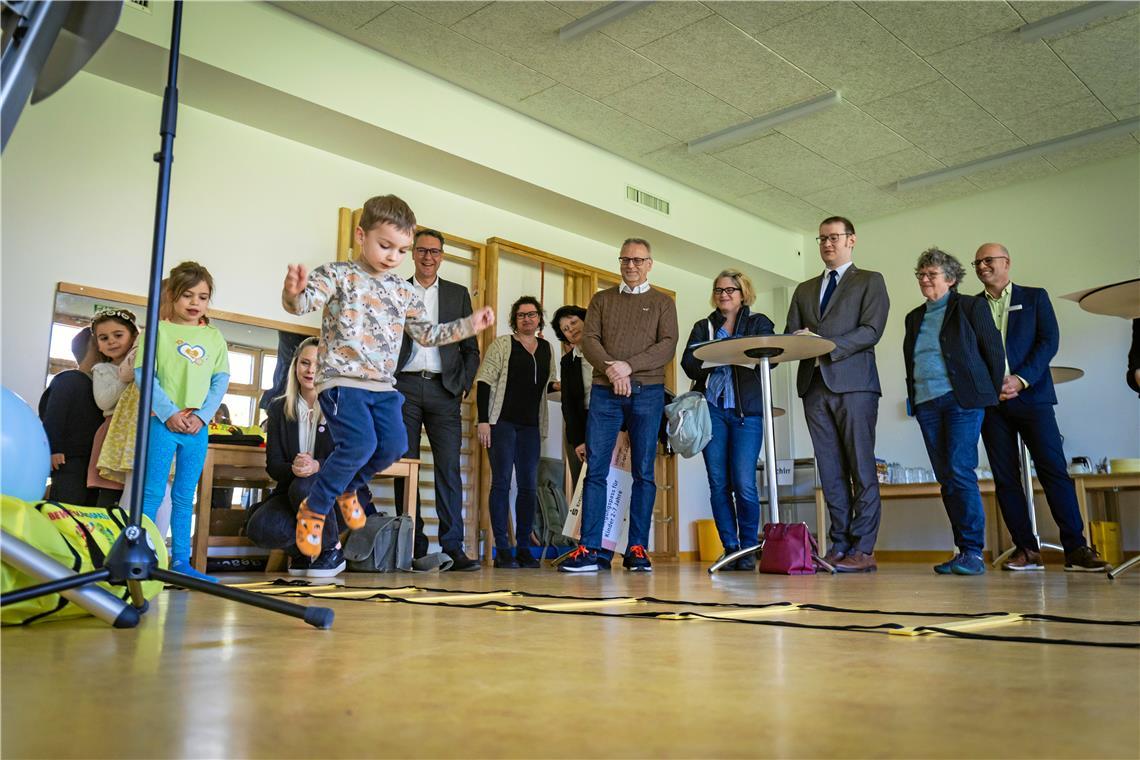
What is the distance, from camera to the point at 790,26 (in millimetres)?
5047

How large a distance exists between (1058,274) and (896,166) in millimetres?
1514

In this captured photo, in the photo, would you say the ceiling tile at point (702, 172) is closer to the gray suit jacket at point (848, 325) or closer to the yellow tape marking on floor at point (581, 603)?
the gray suit jacket at point (848, 325)

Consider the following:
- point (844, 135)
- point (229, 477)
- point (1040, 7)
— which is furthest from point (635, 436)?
point (844, 135)

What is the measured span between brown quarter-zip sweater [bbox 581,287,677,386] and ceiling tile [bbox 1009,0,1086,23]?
2.62 metres

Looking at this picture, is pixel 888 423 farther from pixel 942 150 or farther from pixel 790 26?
pixel 790 26

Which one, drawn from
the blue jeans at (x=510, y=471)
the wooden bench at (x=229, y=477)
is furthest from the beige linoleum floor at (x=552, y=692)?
the blue jeans at (x=510, y=471)

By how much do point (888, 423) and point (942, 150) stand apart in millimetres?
2283

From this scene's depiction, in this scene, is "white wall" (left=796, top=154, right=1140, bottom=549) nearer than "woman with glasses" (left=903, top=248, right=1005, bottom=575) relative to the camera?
No

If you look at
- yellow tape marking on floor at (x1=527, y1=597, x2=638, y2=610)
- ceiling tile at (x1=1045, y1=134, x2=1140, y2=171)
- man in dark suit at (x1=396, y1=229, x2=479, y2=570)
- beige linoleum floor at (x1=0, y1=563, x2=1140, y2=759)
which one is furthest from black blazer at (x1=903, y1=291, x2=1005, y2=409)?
ceiling tile at (x1=1045, y1=134, x2=1140, y2=171)

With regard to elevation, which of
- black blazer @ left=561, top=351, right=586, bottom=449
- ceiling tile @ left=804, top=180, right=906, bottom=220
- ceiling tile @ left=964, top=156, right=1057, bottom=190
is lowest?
black blazer @ left=561, top=351, right=586, bottom=449

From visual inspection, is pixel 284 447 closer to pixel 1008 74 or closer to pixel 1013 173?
pixel 1008 74

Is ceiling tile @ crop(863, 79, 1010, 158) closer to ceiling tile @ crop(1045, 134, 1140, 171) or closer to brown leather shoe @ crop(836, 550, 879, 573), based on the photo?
ceiling tile @ crop(1045, 134, 1140, 171)

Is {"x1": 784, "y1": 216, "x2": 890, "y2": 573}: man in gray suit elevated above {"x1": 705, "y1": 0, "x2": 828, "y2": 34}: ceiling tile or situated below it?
below

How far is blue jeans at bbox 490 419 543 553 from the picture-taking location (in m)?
4.76
